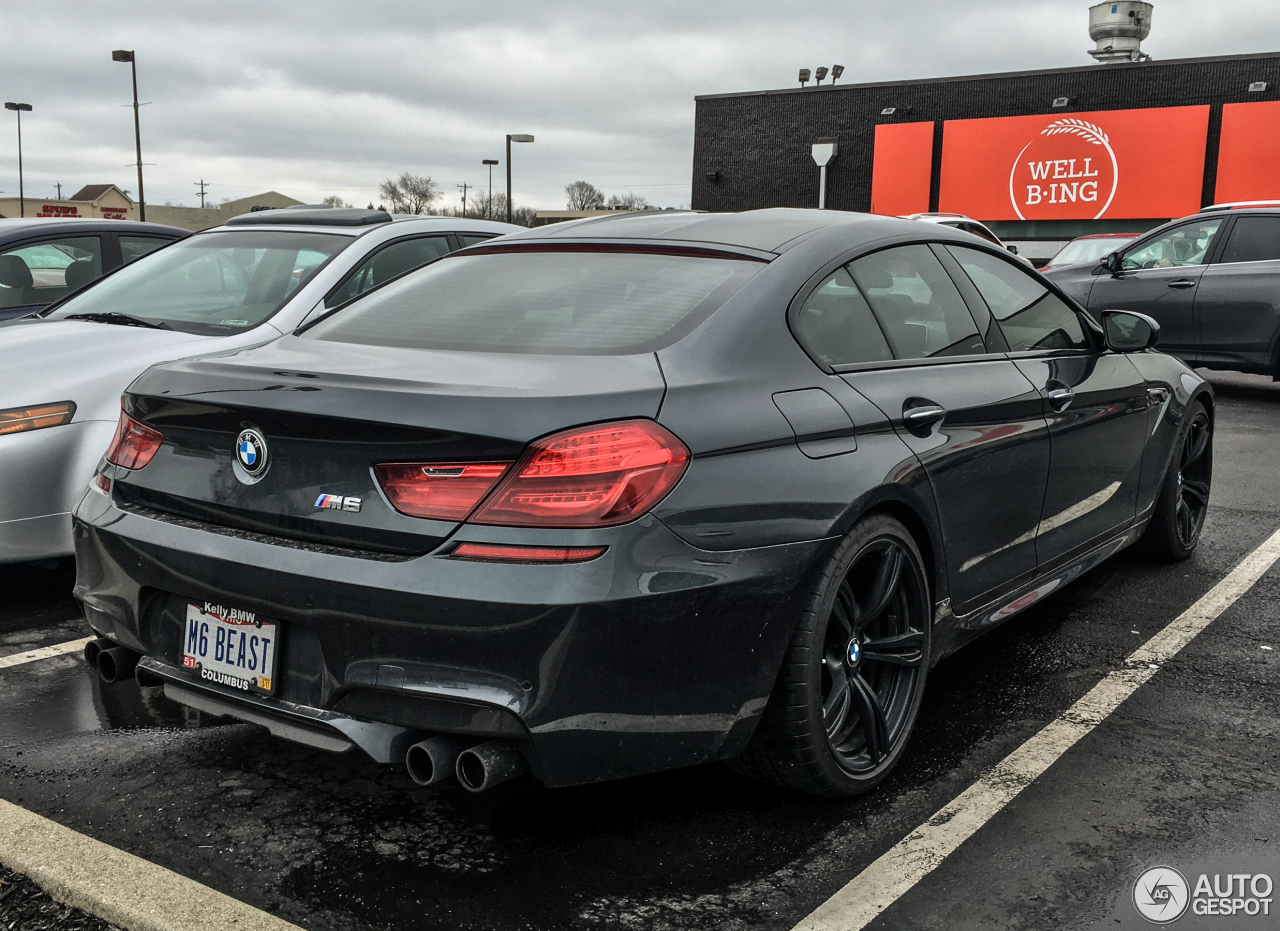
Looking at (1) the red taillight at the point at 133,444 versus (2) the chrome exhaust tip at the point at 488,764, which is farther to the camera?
(1) the red taillight at the point at 133,444

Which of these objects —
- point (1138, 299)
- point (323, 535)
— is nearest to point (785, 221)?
point (323, 535)

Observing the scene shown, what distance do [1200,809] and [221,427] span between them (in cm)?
251

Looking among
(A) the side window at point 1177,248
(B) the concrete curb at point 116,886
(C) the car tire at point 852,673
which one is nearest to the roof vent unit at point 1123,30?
(A) the side window at point 1177,248

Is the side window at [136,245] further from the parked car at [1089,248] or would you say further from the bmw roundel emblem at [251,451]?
the parked car at [1089,248]

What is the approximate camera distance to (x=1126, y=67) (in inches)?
1176

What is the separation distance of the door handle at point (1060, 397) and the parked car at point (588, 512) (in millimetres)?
242

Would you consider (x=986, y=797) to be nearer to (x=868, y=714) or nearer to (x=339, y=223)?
(x=868, y=714)

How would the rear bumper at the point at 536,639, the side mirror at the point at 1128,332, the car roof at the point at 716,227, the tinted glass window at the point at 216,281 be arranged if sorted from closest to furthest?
the rear bumper at the point at 536,639 < the car roof at the point at 716,227 < the side mirror at the point at 1128,332 < the tinted glass window at the point at 216,281

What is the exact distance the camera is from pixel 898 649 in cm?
316

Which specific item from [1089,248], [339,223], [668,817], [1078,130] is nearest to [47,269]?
[339,223]

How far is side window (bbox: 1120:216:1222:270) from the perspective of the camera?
10844 millimetres

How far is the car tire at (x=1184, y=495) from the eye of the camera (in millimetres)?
5016

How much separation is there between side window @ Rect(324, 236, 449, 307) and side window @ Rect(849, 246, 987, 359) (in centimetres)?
244

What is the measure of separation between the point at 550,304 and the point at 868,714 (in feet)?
4.35
